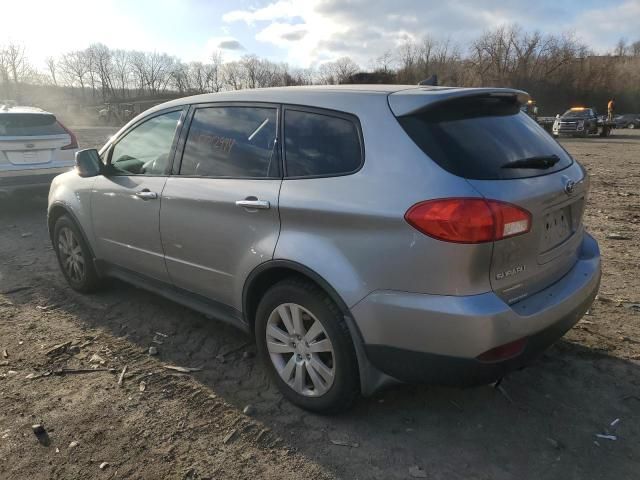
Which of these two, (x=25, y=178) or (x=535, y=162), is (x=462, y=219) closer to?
(x=535, y=162)

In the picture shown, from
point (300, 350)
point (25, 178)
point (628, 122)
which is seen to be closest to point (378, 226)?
point (300, 350)

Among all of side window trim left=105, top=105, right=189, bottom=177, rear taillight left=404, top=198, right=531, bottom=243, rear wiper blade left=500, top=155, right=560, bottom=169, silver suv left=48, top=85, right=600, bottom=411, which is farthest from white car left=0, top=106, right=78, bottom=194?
rear wiper blade left=500, top=155, right=560, bottom=169

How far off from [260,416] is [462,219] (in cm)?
161

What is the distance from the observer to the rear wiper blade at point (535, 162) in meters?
2.45

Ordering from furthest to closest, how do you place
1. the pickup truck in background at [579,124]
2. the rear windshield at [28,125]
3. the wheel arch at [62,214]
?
the pickup truck in background at [579,124]
the rear windshield at [28,125]
the wheel arch at [62,214]

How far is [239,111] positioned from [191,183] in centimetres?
56

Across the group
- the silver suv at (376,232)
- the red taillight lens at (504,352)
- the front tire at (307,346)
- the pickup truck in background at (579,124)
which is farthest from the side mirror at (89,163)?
the pickup truck in background at (579,124)

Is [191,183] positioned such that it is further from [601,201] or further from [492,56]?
[492,56]

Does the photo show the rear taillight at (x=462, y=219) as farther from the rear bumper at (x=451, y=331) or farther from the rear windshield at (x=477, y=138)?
the rear bumper at (x=451, y=331)

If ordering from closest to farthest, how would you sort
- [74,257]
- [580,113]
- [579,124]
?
[74,257] → [579,124] → [580,113]

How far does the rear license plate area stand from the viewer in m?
2.49

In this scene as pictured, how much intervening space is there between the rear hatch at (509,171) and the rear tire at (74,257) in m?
3.28

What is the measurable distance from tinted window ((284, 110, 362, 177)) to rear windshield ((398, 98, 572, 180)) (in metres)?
0.31

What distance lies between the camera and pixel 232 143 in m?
3.13
